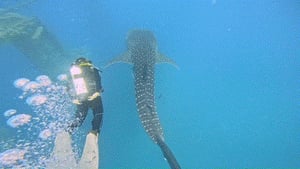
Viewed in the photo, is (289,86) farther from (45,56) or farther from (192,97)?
(45,56)

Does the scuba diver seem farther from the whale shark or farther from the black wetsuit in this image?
the whale shark

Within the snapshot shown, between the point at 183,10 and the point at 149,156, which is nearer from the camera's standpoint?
the point at 183,10

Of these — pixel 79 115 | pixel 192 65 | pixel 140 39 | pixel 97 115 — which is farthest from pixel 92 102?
pixel 192 65

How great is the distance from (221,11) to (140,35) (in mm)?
6586

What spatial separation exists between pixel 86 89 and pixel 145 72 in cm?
351

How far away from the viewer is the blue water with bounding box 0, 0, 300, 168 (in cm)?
1842

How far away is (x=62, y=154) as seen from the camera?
9695mm

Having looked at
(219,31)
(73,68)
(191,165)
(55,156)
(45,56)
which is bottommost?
(55,156)

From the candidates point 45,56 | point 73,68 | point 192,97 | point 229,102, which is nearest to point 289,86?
point 229,102

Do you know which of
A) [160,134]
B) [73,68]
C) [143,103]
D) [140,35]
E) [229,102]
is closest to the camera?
[73,68]

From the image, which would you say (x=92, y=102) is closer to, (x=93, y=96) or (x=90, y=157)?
(x=93, y=96)

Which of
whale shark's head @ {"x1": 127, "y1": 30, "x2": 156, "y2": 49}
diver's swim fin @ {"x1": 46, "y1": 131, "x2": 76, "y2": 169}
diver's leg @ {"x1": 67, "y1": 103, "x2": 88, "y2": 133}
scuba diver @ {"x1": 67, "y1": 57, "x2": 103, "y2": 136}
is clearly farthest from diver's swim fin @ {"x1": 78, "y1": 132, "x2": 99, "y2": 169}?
whale shark's head @ {"x1": 127, "y1": 30, "x2": 156, "y2": 49}

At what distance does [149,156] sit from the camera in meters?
23.4

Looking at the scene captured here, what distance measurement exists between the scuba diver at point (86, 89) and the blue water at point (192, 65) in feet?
27.2
